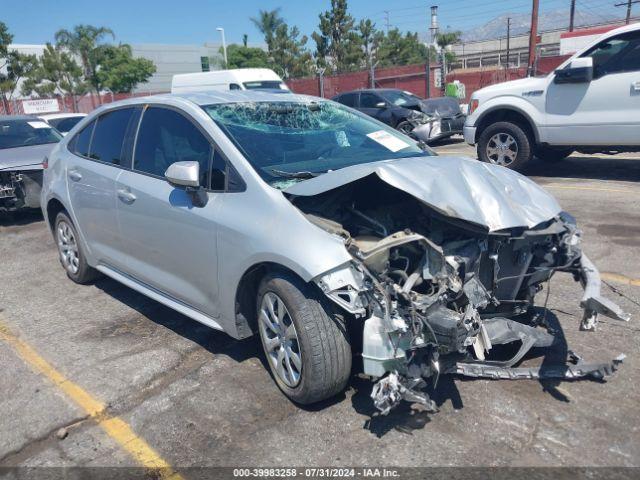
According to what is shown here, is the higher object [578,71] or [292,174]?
[578,71]

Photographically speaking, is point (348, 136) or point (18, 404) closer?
point (18, 404)

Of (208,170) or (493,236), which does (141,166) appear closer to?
(208,170)

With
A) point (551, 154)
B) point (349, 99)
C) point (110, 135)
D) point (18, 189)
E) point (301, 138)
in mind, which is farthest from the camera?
point (349, 99)

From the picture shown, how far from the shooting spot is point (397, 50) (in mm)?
51125

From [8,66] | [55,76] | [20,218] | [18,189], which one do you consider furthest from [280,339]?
[55,76]

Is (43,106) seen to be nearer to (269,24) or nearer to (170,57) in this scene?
(269,24)

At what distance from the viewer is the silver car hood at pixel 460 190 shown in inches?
125

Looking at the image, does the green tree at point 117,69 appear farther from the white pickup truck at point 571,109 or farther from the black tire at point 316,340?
the black tire at point 316,340

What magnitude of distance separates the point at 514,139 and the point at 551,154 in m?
1.13

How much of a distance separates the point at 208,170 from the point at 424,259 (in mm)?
1540

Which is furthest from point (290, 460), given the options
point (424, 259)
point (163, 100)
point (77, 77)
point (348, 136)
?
point (77, 77)

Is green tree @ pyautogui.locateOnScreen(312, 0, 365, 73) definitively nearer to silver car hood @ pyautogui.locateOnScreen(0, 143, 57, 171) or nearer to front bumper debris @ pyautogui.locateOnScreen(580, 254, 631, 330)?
silver car hood @ pyautogui.locateOnScreen(0, 143, 57, 171)

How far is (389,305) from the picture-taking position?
2889mm

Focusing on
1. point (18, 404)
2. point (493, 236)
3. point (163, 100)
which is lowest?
point (18, 404)
